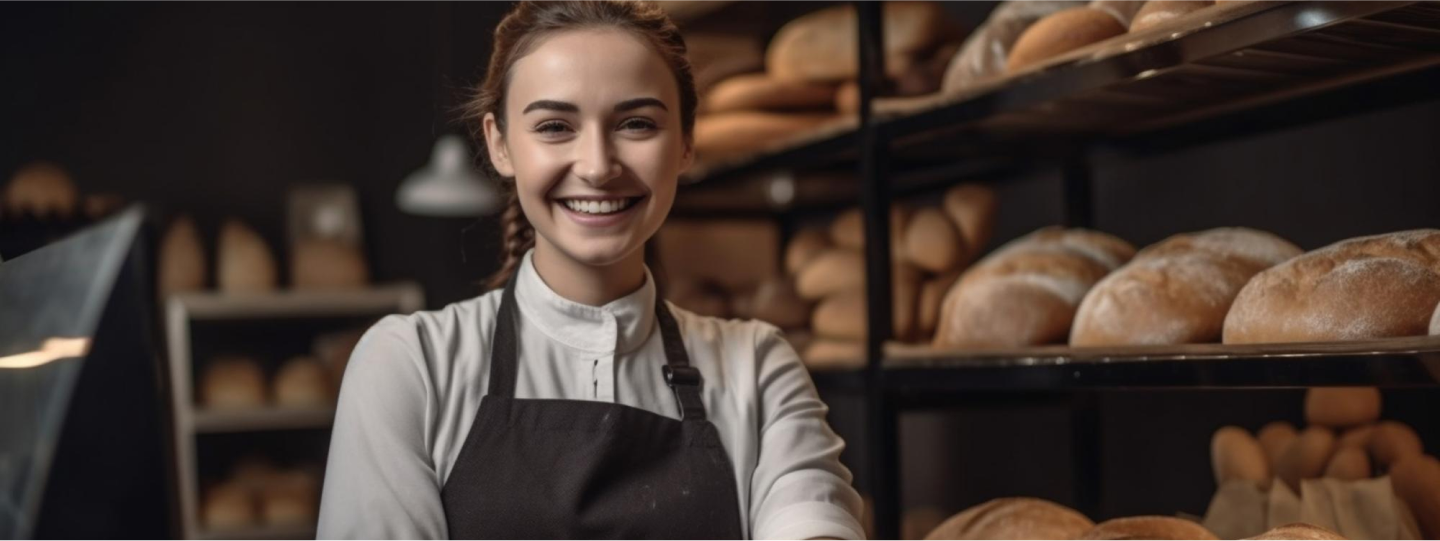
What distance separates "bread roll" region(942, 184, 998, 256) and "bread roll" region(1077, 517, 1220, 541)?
3.01 ft

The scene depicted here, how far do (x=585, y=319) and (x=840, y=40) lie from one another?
1374mm

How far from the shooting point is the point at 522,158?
4.55 ft

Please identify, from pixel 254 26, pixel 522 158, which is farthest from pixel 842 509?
pixel 254 26

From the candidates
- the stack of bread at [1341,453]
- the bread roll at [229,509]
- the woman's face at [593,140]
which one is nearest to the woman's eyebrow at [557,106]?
the woman's face at [593,140]

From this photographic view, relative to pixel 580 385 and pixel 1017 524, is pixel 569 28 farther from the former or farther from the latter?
pixel 1017 524

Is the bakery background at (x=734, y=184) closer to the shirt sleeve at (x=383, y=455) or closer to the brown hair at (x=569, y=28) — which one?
the brown hair at (x=569, y=28)

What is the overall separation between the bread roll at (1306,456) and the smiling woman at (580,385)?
0.74 m

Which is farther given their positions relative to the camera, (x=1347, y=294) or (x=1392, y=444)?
(x=1392, y=444)

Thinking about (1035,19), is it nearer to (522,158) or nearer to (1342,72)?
(1342,72)

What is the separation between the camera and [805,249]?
288 cm

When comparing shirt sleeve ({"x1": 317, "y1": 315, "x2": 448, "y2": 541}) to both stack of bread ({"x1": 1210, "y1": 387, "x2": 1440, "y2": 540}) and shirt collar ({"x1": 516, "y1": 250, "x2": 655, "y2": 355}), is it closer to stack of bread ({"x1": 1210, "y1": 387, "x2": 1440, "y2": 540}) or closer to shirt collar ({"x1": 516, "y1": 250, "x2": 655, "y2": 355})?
shirt collar ({"x1": 516, "y1": 250, "x2": 655, "y2": 355})

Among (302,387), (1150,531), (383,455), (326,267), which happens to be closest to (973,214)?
(1150,531)

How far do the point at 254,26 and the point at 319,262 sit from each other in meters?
1.03

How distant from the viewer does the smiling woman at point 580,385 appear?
4.36ft
